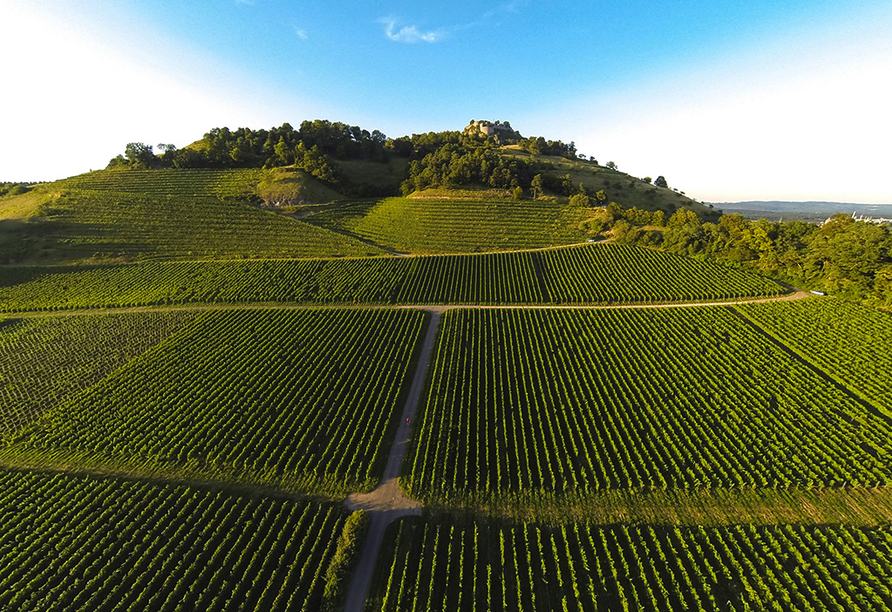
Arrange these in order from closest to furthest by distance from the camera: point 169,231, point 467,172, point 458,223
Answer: point 169,231 → point 458,223 → point 467,172

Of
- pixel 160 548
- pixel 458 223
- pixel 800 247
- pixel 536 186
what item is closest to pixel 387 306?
pixel 160 548

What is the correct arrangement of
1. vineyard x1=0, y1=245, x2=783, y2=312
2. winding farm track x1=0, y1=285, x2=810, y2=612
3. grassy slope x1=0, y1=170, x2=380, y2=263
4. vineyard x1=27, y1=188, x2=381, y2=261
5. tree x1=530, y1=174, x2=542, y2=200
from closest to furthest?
winding farm track x1=0, y1=285, x2=810, y2=612
vineyard x1=0, y1=245, x2=783, y2=312
grassy slope x1=0, y1=170, x2=380, y2=263
vineyard x1=27, y1=188, x2=381, y2=261
tree x1=530, y1=174, x2=542, y2=200

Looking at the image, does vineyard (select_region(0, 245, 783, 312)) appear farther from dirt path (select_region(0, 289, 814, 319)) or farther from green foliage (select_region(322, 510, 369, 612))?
green foliage (select_region(322, 510, 369, 612))

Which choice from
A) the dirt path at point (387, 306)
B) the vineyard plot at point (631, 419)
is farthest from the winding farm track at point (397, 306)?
the vineyard plot at point (631, 419)

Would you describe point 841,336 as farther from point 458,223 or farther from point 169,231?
point 169,231

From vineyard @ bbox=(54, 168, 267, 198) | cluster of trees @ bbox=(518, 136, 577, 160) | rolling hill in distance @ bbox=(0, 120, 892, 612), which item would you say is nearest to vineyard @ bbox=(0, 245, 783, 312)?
rolling hill in distance @ bbox=(0, 120, 892, 612)

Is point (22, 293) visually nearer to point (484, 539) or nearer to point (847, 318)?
point (484, 539)

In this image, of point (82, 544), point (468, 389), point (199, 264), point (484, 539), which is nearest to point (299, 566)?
point (484, 539)
